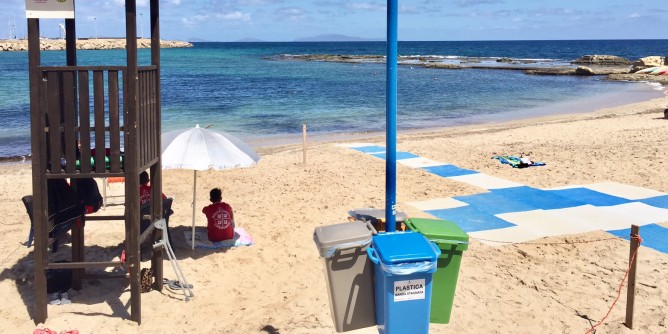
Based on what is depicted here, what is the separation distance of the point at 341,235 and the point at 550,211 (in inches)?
229

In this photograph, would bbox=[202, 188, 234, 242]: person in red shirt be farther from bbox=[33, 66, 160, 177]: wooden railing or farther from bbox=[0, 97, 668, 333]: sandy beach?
bbox=[33, 66, 160, 177]: wooden railing

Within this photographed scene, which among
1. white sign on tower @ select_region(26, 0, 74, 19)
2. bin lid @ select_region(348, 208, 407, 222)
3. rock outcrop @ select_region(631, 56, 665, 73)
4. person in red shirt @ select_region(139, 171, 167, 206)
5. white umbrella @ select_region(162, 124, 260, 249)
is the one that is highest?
rock outcrop @ select_region(631, 56, 665, 73)

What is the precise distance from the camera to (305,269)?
714 cm

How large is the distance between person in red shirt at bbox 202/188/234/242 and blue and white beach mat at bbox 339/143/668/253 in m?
3.29

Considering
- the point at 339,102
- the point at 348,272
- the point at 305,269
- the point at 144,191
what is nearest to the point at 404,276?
the point at 348,272

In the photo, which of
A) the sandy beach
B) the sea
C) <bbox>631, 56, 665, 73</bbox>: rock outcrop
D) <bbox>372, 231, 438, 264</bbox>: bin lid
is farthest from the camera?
<bbox>631, 56, 665, 73</bbox>: rock outcrop

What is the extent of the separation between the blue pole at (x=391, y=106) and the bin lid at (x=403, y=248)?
56 centimetres

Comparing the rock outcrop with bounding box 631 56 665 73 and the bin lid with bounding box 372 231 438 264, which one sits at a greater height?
the rock outcrop with bounding box 631 56 665 73

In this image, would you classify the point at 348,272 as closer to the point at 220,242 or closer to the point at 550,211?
the point at 220,242

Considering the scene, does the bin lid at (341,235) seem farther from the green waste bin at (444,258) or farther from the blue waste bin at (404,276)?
the green waste bin at (444,258)

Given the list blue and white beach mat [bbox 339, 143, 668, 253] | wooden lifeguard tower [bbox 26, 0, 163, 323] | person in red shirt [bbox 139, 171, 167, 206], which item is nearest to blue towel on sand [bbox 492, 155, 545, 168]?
blue and white beach mat [bbox 339, 143, 668, 253]

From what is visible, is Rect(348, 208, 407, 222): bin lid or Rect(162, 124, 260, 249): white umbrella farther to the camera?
Rect(162, 124, 260, 249): white umbrella

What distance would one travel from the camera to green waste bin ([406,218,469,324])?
4.77 m

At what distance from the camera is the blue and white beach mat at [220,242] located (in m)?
7.88
